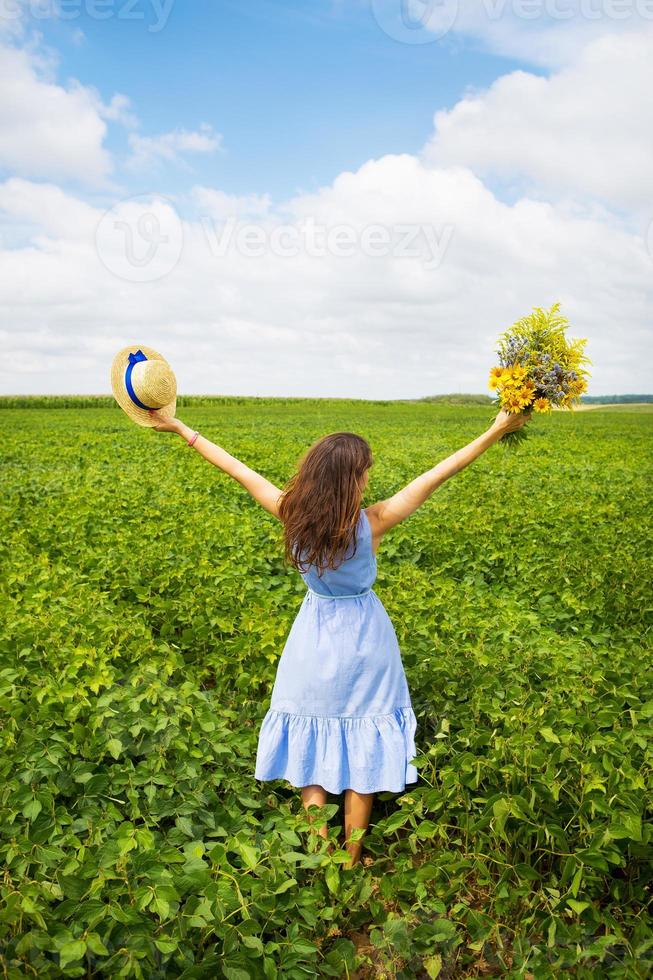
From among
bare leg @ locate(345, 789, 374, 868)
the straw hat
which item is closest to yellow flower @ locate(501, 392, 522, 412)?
the straw hat

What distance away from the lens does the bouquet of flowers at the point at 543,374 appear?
3260 mm

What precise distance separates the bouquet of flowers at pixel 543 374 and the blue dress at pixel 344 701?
847 mm

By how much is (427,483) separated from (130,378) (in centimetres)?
148

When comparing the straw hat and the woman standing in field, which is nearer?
the woman standing in field

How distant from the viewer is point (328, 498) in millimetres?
3018

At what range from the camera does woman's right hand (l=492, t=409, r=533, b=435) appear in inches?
129

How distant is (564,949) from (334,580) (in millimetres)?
1549

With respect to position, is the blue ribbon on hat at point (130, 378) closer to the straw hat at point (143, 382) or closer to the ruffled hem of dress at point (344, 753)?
the straw hat at point (143, 382)

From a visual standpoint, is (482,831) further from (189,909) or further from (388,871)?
(189,909)

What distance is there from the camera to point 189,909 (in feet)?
8.04

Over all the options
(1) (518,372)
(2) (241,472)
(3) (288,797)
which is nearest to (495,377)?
(1) (518,372)

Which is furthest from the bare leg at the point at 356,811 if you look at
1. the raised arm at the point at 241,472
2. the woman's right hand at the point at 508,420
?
the woman's right hand at the point at 508,420

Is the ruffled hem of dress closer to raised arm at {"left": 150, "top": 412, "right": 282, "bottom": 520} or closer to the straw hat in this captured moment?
raised arm at {"left": 150, "top": 412, "right": 282, "bottom": 520}

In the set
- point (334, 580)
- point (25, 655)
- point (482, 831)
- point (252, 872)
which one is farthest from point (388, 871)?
point (25, 655)
